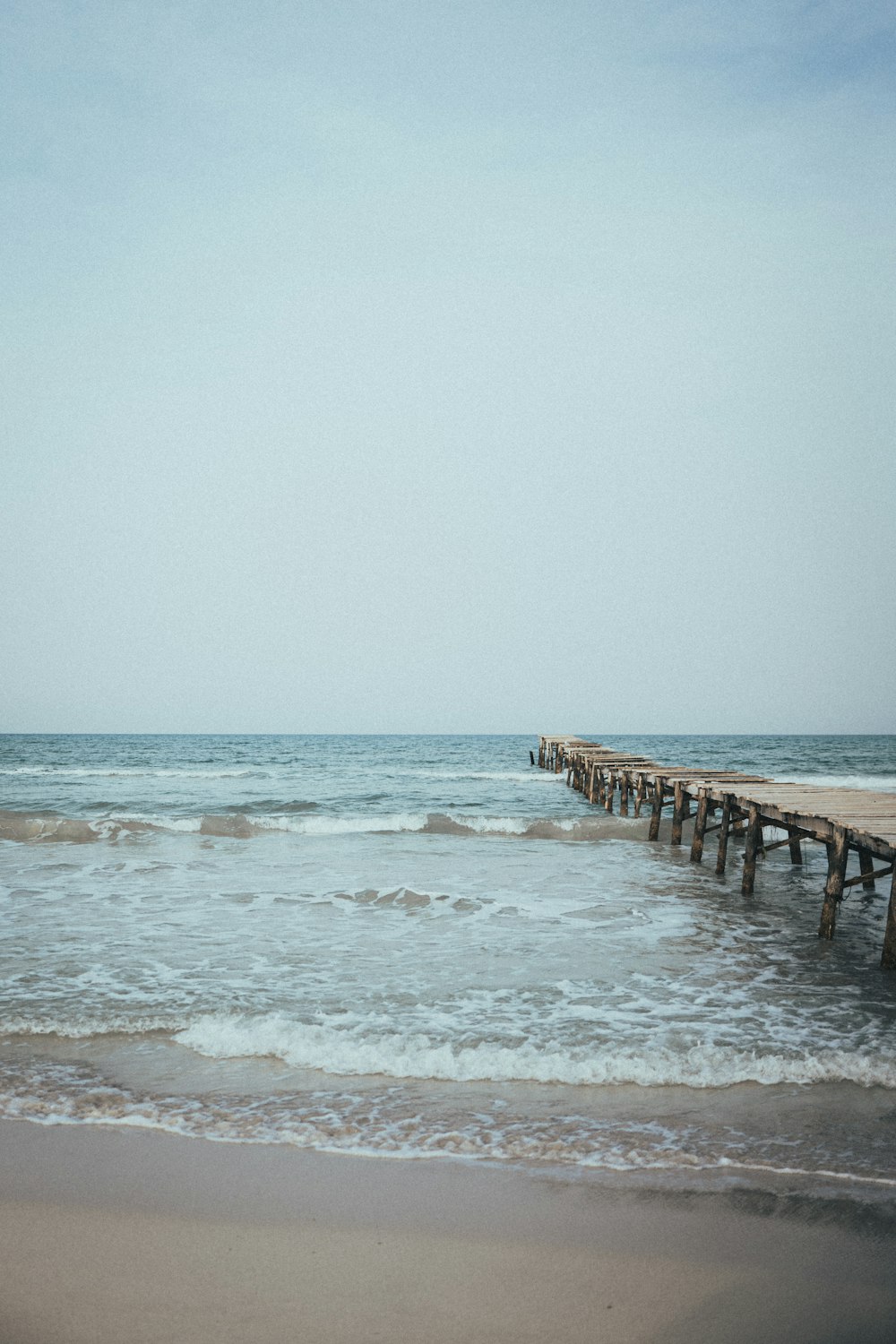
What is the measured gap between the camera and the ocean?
15.5 feet

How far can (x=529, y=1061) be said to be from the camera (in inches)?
226

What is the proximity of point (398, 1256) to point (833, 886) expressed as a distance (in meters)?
7.67

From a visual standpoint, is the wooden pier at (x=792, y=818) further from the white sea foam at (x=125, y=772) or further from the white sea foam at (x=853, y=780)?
the white sea foam at (x=125, y=772)

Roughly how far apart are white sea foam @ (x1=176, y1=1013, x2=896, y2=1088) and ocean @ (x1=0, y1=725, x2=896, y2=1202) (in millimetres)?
20

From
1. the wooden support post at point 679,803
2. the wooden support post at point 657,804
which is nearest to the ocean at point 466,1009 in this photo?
the wooden support post at point 679,803

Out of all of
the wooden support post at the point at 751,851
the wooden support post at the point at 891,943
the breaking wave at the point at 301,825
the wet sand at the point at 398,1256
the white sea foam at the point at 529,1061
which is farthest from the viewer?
the breaking wave at the point at 301,825

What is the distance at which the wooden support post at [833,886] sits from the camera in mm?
9508

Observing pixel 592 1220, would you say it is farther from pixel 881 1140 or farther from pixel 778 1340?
pixel 881 1140

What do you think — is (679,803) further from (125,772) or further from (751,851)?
(125,772)

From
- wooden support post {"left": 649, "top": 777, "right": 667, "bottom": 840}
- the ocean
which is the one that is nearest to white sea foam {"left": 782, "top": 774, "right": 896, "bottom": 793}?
wooden support post {"left": 649, "top": 777, "right": 667, "bottom": 840}

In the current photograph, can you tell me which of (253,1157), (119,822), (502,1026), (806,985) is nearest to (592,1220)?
(253,1157)

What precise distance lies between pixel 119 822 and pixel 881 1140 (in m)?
18.6

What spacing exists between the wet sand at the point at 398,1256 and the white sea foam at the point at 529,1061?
129 centimetres

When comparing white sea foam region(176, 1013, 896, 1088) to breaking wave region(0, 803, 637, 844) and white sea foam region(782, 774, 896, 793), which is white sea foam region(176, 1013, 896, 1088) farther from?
white sea foam region(782, 774, 896, 793)
